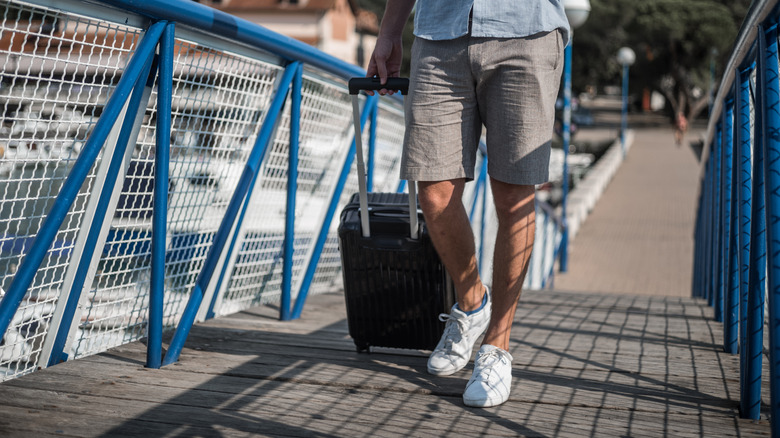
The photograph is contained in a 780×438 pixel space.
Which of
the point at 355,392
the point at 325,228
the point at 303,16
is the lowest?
the point at 355,392

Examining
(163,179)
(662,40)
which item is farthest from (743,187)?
(662,40)

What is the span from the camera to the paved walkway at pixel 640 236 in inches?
554

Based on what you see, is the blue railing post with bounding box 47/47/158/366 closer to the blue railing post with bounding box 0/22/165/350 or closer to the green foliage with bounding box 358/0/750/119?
the blue railing post with bounding box 0/22/165/350

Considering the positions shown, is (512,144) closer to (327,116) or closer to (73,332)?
(73,332)

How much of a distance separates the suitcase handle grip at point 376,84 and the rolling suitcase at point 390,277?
0.11 metres

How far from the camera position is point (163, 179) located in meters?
2.40

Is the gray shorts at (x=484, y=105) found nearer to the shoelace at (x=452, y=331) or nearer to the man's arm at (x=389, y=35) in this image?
the man's arm at (x=389, y=35)

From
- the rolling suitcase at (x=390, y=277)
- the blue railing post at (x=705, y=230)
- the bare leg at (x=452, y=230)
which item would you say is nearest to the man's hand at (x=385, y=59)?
the rolling suitcase at (x=390, y=277)

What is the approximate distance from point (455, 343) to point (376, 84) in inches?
32.8

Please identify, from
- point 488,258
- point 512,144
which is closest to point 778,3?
point 512,144

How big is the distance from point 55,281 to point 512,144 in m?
1.35

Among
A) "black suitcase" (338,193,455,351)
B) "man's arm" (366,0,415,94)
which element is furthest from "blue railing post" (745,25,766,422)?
"man's arm" (366,0,415,94)

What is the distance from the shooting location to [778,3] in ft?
6.40

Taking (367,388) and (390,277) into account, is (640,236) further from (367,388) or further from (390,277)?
(367,388)
